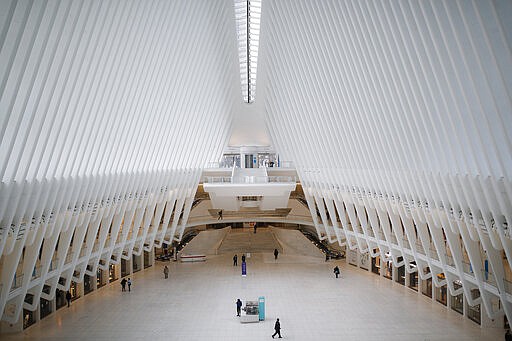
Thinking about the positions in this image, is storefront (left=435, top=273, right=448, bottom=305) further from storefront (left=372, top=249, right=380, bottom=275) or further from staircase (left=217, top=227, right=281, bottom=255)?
staircase (left=217, top=227, right=281, bottom=255)

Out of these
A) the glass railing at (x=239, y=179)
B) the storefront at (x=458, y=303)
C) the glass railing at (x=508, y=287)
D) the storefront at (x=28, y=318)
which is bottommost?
the storefront at (x=28, y=318)

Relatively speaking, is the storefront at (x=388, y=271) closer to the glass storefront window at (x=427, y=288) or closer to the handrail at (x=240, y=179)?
the glass storefront window at (x=427, y=288)

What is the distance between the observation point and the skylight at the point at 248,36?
2052 centimetres

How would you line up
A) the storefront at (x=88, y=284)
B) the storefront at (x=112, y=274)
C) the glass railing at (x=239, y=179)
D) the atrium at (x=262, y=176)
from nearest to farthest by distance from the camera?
the atrium at (x=262, y=176) → the storefront at (x=88, y=284) → the storefront at (x=112, y=274) → the glass railing at (x=239, y=179)

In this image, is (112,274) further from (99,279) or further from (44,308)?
(44,308)

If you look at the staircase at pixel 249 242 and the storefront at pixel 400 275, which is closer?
the storefront at pixel 400 275

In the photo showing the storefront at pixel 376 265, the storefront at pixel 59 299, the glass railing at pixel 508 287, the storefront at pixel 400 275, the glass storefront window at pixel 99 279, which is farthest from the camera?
the storefront at pixel 376 265

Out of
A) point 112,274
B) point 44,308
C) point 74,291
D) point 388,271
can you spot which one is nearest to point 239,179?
point 112,274

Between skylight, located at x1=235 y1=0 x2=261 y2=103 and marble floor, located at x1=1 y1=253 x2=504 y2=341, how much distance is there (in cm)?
1356

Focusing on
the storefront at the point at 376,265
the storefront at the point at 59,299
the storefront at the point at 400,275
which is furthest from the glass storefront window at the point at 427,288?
the storefront at the point at 59,299

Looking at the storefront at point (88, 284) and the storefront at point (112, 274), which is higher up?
the storefront at point (112, 274)

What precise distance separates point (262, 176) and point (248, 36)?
10483mm

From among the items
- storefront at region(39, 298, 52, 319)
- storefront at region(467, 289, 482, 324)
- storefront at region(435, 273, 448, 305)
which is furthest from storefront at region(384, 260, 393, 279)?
storefront at region(39, 298, 52, 319)

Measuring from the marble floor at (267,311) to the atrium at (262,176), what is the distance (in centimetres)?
13
